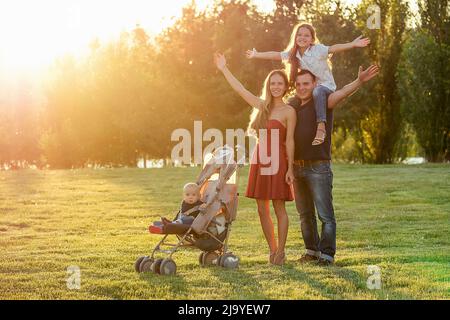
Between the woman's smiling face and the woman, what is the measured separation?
1.35 feet

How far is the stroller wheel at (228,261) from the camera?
7.62 meters

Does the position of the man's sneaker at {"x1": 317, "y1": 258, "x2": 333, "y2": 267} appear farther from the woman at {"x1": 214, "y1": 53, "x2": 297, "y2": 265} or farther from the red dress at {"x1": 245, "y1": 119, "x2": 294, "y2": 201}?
the red dress at {"x1": 245, "y1": 119, "x2": 294, "y2": 201}

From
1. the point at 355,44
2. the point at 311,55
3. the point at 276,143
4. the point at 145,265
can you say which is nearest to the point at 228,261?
the point at 145,265

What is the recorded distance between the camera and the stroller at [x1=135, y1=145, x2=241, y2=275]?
295 inches

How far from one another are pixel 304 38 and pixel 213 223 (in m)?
2.05

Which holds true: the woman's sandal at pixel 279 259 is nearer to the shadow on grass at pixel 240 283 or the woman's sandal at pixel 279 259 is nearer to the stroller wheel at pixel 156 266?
the shadow on grass at pixel 240 283

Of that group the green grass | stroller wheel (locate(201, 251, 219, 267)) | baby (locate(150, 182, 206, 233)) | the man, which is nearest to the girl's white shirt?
the man

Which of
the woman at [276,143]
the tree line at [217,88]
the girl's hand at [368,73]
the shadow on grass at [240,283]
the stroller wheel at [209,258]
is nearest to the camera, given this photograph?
the shadow on grass at [240,283]

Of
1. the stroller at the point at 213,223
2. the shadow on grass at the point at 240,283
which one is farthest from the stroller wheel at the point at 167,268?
the shadow on grass at the point at 240,283

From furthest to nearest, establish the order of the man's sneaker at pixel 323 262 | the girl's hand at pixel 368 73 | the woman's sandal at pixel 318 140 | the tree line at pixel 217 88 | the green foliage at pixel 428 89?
the tree line at pixel 217 88, the green foliage at pixel 428 89, the man's sneaker at pixel 323 262, the woman's sandal at pixel 318 140, the girl's hand at pixel 368 73

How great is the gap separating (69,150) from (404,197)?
24.2 metres

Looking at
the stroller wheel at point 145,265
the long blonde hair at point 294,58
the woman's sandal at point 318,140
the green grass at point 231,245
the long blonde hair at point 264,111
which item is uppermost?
the long blonde hair at point 294,58

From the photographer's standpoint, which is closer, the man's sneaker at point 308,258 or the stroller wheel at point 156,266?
the stroller wheel at point 156,266

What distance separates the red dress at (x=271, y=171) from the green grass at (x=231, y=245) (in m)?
0.72
